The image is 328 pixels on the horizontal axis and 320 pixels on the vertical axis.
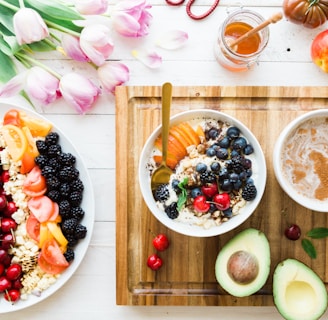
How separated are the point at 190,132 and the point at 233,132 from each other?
9cm

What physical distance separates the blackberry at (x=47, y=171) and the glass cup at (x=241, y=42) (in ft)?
1.58

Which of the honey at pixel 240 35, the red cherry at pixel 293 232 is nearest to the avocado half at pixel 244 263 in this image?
the red cherry at pixel 293 232

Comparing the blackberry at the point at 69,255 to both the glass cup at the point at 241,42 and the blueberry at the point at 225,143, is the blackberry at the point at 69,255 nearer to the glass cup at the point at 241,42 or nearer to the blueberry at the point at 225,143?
the blueberry at the point at 225,143

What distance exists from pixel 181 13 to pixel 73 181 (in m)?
0.49

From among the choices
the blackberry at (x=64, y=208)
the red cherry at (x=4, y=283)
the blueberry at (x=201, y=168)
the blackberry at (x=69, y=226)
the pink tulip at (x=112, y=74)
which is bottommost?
the red cherry at (x=4, y=283)

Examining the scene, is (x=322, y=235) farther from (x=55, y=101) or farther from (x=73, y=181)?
(x=55, y=101)

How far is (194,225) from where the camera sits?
1183 mm

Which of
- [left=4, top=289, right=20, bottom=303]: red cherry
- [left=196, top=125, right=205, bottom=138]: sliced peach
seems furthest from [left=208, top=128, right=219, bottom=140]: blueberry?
[left=4, top=289, right=20, bottom=303]: red cherry

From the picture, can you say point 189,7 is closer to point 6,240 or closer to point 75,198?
point 75,198

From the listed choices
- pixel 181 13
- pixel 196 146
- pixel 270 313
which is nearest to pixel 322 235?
pixel 270 313

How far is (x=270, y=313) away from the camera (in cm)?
134

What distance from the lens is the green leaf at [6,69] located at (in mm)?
1318

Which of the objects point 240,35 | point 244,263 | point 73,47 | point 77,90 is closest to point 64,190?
point 77,90

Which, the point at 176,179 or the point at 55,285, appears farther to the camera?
the point at 55,285
